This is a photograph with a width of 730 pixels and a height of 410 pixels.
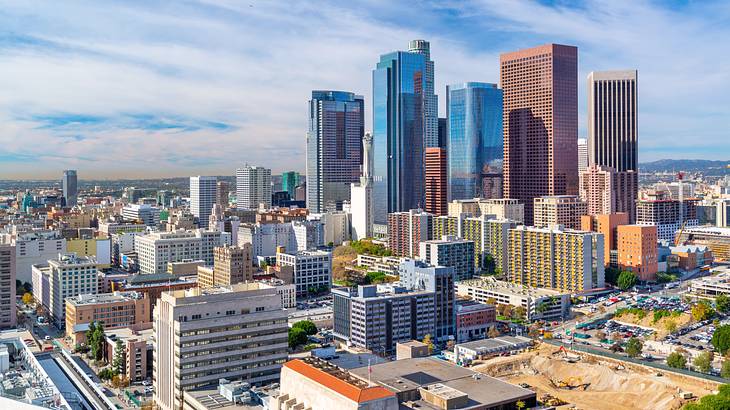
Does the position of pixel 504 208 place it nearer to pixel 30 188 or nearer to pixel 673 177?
pixel 30 188

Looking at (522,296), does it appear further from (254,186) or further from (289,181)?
(289,181)

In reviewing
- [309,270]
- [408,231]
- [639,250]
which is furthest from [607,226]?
[309,270]

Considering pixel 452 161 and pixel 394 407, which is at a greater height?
pixel 452 161

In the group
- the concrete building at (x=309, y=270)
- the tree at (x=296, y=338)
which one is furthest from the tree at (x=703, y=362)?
the concrete building at (x=309, y=270)

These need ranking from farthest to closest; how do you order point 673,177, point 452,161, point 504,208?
point 673,177 → point 452,161 → point 504,208

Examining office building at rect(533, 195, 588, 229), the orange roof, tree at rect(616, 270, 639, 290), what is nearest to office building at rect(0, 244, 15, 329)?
the orange roof

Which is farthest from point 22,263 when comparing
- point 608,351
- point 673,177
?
point 673,177

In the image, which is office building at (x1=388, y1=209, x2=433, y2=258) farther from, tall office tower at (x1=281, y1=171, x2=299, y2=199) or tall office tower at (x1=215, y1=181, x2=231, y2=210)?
tall office tower at (x1=281, y1=171, x2=299, y2=199)
